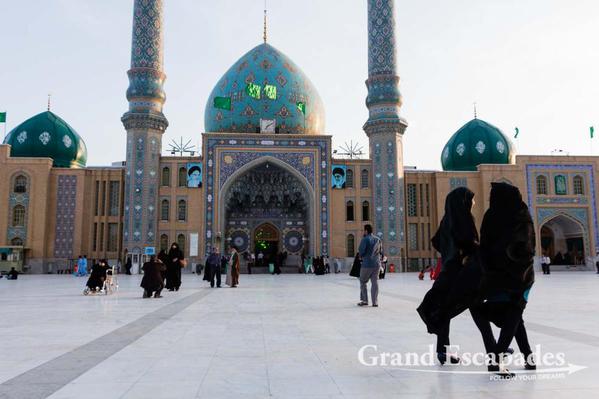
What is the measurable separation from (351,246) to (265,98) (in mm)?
8355

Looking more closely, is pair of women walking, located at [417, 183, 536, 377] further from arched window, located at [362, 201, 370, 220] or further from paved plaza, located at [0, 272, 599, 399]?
arched window, located at [362, 201, 370, 220]

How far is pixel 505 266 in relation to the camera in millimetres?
3314

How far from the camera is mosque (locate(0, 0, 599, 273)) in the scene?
918 inches

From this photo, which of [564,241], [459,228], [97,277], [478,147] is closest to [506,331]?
[459,228]

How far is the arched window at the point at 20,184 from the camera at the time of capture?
23.3m

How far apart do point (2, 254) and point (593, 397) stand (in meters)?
23.8

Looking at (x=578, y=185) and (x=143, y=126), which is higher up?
(x=143, y=126)

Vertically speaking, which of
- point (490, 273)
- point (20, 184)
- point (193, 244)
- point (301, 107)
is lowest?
point (490, 273)

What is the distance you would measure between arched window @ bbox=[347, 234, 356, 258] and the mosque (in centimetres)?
6

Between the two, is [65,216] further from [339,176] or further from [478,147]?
[478,147]

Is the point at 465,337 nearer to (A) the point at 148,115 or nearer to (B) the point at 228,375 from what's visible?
(B) the point at 228,375

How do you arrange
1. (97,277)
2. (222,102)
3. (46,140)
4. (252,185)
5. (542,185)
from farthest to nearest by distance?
(46,140), (252,185), (222,102), (542,185), (97,277)

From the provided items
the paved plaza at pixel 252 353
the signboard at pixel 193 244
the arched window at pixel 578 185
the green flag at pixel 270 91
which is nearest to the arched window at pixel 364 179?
the green flag at pixel 270 91

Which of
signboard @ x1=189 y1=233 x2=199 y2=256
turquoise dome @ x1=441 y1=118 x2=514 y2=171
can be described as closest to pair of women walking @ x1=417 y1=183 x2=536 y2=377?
signboard @ x1=189 y1=233 x2=199 y2=256
